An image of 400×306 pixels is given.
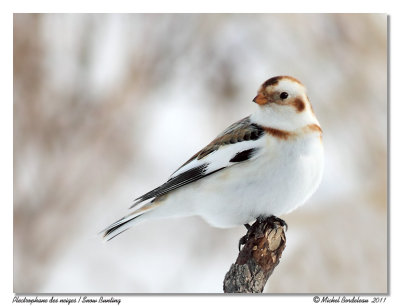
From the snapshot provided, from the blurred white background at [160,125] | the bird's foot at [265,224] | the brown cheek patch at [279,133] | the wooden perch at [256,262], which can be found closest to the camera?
the wooden perch at [256,262]

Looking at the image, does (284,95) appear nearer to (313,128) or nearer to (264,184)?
(313,128)

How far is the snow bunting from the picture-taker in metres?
2.22

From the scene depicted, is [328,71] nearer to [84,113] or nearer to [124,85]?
[124,85]

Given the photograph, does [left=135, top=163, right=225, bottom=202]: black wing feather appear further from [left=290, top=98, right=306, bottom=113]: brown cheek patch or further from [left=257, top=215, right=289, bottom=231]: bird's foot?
[left=290, top=98, right=306, bottom=113]: brown cheek patch

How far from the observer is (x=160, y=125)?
305cm

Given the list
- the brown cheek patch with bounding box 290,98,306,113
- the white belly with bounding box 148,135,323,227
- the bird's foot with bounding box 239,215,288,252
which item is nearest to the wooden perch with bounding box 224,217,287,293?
the bird's foot with bounding box 239,215,288,252

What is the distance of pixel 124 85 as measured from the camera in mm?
3037

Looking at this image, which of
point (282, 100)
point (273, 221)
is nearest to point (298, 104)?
point (282, 100)

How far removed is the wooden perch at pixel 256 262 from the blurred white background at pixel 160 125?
0.54 m

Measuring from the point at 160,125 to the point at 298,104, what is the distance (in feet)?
3.11

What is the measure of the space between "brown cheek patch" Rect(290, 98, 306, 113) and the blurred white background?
48 cm

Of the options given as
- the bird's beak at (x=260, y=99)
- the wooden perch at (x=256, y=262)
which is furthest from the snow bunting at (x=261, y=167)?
the wooden perch at (x=256, y=262)

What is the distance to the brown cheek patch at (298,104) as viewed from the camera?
7.48 ft

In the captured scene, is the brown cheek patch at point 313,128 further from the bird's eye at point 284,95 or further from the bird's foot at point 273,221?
the bird's foot at point 273,221
